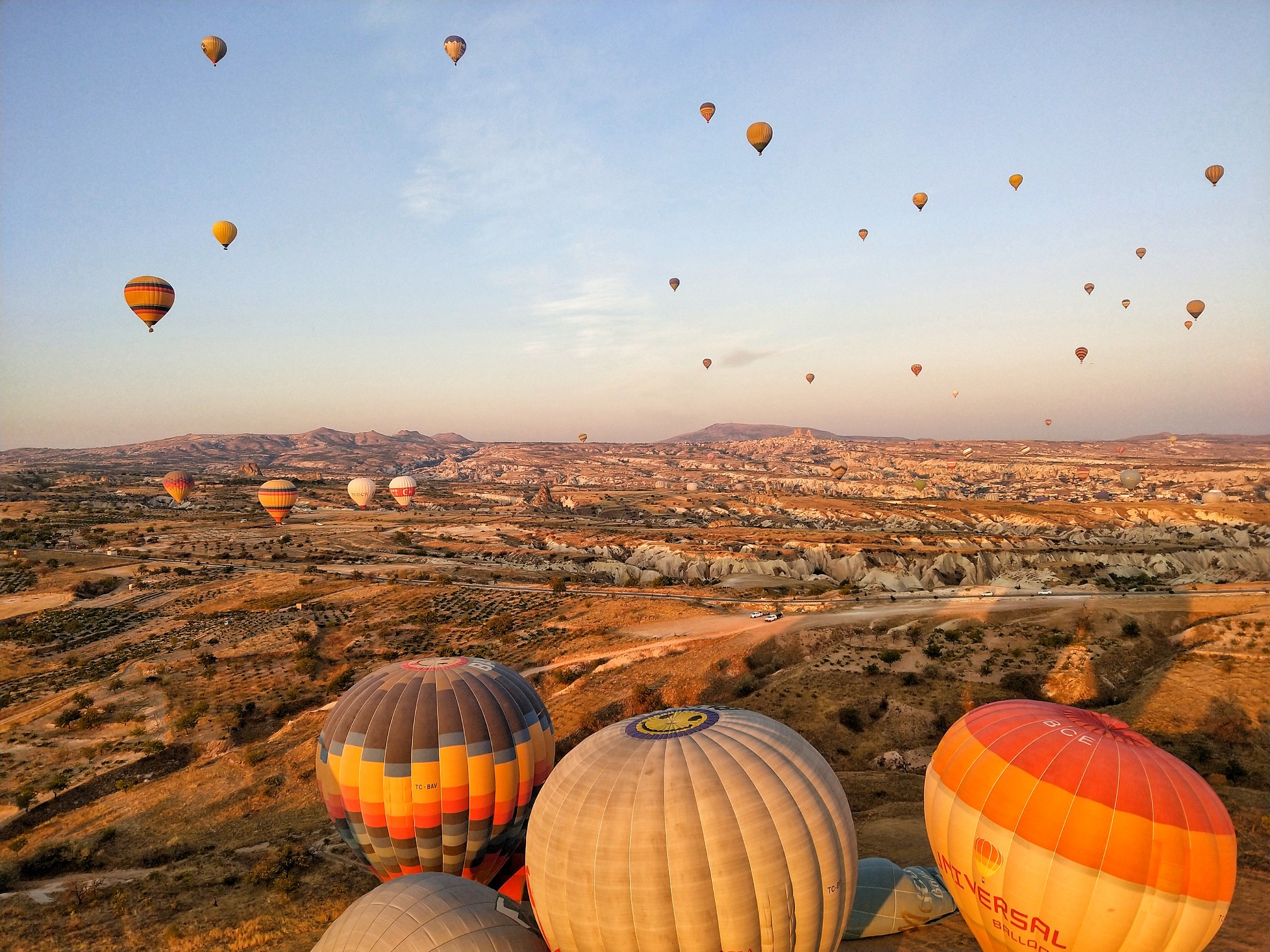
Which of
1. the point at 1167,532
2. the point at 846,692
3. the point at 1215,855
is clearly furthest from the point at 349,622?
the point at 1167,532

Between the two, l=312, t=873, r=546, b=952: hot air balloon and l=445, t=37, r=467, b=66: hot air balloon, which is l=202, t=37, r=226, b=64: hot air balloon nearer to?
l=445, t=37, r=467, b=66: hot air balloon

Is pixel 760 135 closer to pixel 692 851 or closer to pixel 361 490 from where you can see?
pixel 692 851

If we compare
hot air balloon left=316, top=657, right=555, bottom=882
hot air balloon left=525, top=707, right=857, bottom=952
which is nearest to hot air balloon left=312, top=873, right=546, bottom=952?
hot air balloon left=525, top=707, right=857, bottom=952

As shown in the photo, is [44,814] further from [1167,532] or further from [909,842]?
[1167,532]

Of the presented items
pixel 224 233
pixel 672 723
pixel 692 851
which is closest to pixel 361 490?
pixel 224 233

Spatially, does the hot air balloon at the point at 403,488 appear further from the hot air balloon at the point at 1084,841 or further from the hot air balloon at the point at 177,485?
the hot air balloon at the point at 1084,841

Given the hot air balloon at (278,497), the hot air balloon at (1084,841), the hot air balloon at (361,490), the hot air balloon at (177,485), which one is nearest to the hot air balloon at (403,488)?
the hot air balloon at (361,490)
